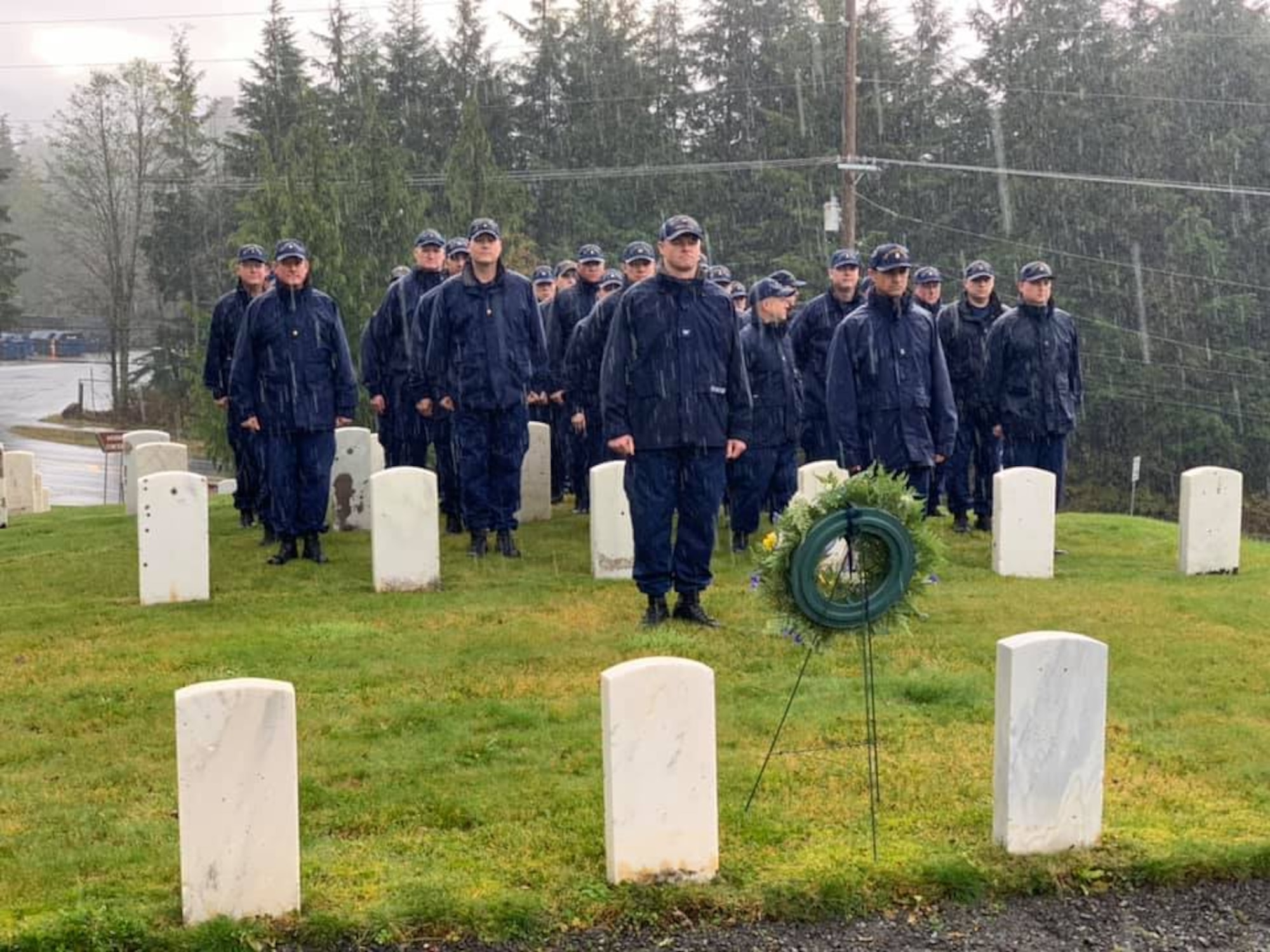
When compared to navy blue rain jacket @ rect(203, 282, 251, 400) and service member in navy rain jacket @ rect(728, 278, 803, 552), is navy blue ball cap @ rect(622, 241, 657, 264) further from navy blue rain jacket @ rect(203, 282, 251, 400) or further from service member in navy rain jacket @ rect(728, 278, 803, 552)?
navy blue rain jacket @ rect(203, 282, 251, 400)

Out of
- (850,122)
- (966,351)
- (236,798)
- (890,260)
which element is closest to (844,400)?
(890,260)

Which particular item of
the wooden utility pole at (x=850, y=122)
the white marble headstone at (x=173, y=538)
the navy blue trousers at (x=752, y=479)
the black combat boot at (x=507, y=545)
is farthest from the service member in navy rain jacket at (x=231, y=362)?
the wooden utility pole at (x=850, y=122)

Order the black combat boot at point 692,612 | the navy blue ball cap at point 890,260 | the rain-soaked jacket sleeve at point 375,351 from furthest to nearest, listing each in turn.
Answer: the rain-soaked jacket sleeve at point 375,351 → the navy blue ball cap at point 890,260 → the black combat boot at point 692,612

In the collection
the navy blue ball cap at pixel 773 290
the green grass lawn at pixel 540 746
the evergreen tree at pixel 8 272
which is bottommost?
the green grass lawn at pixel 540 746

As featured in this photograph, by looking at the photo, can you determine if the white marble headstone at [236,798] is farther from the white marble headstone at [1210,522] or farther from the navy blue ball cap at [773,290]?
the white marble headstone at [1210,522]

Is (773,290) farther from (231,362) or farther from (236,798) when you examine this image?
(236,798)

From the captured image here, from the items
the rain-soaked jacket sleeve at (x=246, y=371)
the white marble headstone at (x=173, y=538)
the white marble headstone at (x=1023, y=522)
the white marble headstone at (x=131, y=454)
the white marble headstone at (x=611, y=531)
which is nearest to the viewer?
the white marble headstone at (x=173, y=538)

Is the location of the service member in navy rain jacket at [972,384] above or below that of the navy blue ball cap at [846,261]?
below

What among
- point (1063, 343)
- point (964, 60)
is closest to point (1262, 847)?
point (1063, 343)

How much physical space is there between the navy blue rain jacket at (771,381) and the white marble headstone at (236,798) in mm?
7312

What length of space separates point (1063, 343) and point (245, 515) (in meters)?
7.50

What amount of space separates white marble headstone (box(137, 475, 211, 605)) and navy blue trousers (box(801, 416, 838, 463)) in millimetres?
5509

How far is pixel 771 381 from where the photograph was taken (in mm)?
12148

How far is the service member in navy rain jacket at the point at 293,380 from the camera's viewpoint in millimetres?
11328
